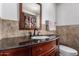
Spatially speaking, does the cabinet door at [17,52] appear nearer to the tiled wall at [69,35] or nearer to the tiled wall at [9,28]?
the tiled wall at [9,28]

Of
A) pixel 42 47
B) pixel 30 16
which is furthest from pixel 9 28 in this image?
pixel 42 47

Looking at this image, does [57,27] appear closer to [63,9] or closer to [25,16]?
[63,9]

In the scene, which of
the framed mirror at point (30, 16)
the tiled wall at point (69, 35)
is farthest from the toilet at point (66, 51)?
→ the framed mirror at point (30, 16)

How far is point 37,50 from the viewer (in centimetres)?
124

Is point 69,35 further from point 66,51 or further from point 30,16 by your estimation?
point 30,16

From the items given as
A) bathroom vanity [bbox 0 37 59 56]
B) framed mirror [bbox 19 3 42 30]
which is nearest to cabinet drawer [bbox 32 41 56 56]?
bathroom vanity [bbox 0 37 59 56]

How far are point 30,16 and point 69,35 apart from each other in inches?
16.0

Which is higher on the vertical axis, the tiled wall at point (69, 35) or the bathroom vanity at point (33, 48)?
the tiled wall at point (69, 35)

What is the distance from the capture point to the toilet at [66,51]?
4.37 ft

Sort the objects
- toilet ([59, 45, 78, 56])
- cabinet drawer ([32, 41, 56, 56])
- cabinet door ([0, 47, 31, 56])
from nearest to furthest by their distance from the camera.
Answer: cabinet door ([0, 47, 31, 56]), cabinet drawer ([32, 41, 56, 56]), toilet ([59, 45, 78, 56])

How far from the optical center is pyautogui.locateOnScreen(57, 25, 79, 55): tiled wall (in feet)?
4.30

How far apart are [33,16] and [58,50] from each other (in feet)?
1.31

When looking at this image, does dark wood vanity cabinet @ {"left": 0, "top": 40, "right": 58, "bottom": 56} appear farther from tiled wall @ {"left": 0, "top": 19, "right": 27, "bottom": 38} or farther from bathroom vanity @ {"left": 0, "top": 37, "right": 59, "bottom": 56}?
tiled wall @ {"left": 0, "top": 19, "right": 27, "bottom": 38}

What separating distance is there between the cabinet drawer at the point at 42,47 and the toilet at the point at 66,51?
84mm
